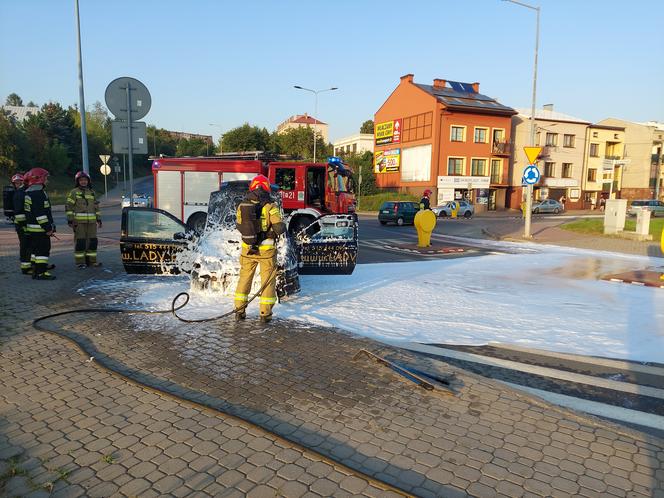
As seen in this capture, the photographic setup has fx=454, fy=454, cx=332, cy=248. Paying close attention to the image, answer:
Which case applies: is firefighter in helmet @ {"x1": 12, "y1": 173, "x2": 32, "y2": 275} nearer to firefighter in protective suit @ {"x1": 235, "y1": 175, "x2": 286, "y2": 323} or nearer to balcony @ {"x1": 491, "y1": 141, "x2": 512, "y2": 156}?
firefighter in protective suit @ {"x1": 235, "y1": 175, "x2": 286, "y2": 323}

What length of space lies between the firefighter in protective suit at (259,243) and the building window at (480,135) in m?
41.1

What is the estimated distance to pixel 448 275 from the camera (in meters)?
9.83

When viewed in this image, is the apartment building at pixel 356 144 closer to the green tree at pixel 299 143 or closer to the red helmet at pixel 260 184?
the green tree at pixel 299 143

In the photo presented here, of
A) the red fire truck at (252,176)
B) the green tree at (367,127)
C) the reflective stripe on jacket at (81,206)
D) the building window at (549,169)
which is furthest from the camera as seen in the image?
the green tree at (367,127)

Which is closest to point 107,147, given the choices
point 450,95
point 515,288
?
point 450,95

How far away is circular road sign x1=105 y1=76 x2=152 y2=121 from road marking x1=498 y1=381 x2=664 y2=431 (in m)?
7.16

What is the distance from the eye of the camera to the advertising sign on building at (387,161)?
46.7 m

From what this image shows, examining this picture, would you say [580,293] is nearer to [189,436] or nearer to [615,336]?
[615,336]

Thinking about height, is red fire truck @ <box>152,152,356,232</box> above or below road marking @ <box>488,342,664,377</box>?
above

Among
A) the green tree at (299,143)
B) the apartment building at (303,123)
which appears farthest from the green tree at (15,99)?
the green tree at (299,143)

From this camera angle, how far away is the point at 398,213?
26016mm

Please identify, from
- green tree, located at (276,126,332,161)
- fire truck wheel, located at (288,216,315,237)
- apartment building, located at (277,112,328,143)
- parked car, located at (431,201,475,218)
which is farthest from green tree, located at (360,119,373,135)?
fire truck wheel, located at (288,216,315,237)

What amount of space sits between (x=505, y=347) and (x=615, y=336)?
1.63 metres

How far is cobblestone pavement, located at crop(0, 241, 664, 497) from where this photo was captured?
2613 millimetres
